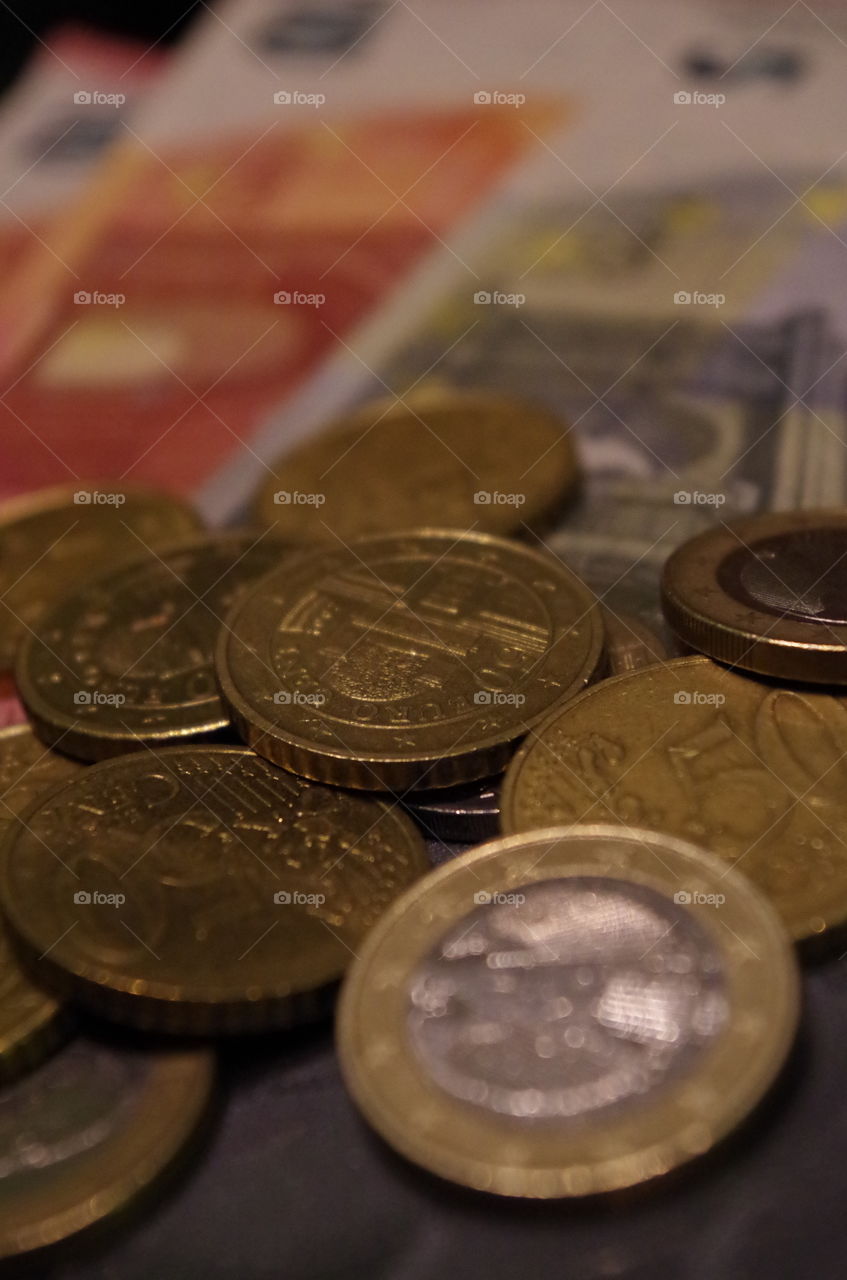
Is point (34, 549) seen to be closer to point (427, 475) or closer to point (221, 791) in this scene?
point (427, 475)

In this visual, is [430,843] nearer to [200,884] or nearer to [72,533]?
[200,884]

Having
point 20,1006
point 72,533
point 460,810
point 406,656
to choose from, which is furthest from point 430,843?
point 72,533

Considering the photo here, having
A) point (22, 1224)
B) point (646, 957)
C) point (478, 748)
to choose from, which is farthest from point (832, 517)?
point (22, 1224)

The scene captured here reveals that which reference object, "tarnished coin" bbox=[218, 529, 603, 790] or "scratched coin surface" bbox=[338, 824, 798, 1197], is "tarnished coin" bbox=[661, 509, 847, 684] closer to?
"tarnished coin" bbox=[218, 529, 603, 790]

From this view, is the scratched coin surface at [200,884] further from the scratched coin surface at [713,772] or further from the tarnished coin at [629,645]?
the tarnished coin at [629,645]

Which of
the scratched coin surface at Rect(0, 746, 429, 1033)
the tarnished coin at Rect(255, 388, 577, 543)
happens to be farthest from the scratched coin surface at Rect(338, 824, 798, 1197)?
the tarnished coin at Rect(255, 388, 577, 543)
